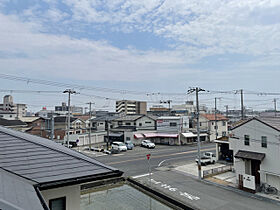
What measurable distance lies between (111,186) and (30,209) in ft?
54.8

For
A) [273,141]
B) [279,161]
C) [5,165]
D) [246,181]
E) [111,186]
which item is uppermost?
[5,165]

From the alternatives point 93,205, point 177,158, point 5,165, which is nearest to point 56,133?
point 177,158

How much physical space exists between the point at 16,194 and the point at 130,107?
93.2 metres

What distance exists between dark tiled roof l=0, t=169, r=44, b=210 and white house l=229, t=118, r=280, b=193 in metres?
16.0

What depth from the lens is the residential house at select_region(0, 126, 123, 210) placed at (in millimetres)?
3805

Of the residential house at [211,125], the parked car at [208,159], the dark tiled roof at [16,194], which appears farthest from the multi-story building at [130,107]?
the dark tiled roof at [16,194]

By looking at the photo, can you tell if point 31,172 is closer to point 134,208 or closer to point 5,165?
point 5,165

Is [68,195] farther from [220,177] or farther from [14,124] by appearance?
[14,124]

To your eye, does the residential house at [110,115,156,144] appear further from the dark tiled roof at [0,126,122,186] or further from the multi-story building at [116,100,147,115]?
the multi-story building at [116,100,147,115]

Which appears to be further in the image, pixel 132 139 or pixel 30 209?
pixel 132 139

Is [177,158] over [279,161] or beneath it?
beneath

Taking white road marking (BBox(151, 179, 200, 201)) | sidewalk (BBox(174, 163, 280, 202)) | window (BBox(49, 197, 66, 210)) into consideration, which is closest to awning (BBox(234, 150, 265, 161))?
sidewalk (BBox(174, 163, 280, 202))

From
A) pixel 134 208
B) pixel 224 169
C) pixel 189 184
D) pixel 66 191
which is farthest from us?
pixel 224 169

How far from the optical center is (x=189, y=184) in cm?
1714
